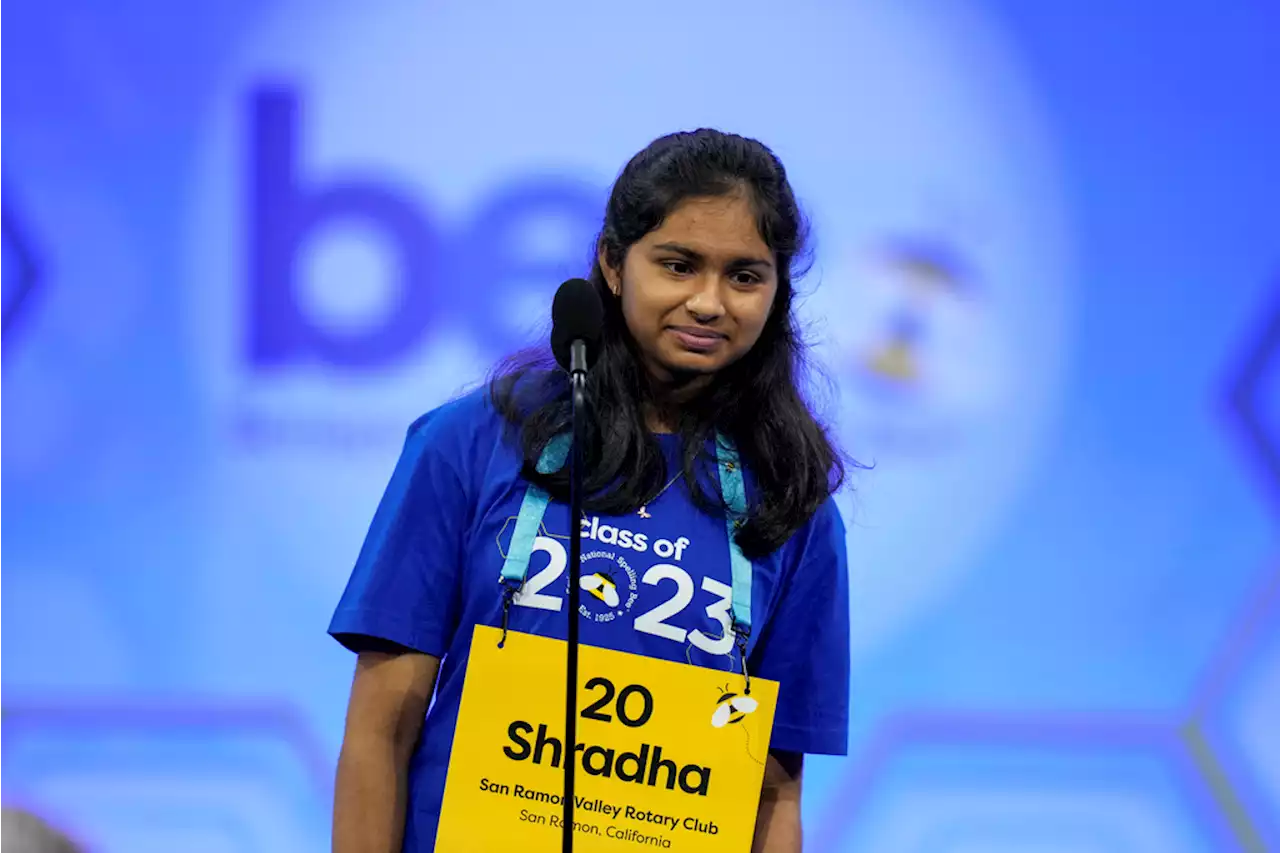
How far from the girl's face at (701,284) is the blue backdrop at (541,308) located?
4.06 ft

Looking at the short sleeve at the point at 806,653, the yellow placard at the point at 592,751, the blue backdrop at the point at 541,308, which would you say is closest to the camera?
the yellow placard at the point at 592,751

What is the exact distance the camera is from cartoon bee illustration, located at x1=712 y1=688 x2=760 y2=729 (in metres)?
1.35

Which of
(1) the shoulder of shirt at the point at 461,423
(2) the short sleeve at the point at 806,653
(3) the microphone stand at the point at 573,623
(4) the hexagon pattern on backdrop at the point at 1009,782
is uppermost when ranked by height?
(4) the hexagon pattern on backdrop at the point at 1009,782

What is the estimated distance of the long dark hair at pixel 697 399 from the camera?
4.63 feet

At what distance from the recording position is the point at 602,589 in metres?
1.35

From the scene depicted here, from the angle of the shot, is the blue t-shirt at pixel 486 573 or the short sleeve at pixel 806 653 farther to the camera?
the short sleeve at pixel 806 653

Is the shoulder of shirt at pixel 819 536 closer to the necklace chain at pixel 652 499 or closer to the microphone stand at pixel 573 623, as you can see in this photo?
the necklace chain at pixel 652 499

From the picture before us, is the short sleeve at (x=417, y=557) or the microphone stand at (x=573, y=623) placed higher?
the short sleeve at (x=417, y=557)

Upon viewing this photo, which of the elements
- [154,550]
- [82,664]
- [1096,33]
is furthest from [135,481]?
[1096,33]

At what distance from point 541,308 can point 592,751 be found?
4.61ft

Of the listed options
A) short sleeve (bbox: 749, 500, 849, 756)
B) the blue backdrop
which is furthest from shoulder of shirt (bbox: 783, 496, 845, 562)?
the blue backdrop

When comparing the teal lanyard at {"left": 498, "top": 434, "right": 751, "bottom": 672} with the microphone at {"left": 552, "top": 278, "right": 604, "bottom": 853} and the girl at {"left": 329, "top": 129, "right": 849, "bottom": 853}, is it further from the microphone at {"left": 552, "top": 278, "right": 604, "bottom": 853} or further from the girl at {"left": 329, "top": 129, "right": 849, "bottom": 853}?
the microphone at {"left": 552, "top": 278, "right": 604, "bottom": 853}

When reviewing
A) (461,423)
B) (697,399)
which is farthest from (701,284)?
(461,423)

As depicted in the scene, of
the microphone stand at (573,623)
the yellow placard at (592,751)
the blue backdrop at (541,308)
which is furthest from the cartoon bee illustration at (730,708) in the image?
the blue backdrop at (541,308)
